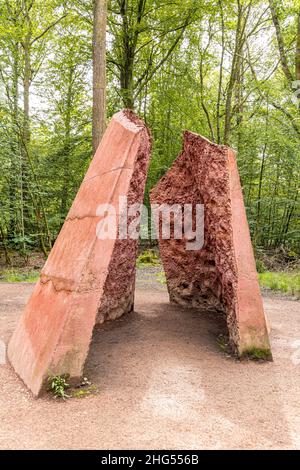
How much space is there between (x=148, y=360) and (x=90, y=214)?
4.52 ft

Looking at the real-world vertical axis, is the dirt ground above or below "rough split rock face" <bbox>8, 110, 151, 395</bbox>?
below

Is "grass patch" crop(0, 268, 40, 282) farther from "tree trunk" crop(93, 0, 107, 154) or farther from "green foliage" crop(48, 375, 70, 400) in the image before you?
"green foliage" crop(48, 375, 70, 400)

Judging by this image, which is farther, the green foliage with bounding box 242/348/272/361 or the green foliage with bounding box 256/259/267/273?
the green foliage with bounding box 256/259/267/273

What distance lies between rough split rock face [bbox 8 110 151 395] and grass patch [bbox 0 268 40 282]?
537cm

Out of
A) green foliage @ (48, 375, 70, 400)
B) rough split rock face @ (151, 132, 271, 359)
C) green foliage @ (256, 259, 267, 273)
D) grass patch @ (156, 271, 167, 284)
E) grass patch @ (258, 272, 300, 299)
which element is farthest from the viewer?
green foliage @ (256, 259, 267, 273)

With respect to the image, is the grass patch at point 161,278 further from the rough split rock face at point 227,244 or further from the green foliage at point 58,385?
the green foliage at point 58,385

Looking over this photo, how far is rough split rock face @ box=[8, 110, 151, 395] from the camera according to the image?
3.22 meters

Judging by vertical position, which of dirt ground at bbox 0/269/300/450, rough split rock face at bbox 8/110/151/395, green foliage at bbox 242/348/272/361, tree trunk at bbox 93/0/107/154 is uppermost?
tree trunk at bbox 93/0/107/154

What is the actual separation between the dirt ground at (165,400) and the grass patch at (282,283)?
3.55 meters

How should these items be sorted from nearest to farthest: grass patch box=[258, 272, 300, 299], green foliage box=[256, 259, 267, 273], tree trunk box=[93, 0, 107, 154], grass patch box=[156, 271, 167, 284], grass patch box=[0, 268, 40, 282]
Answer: tree trunk box=[93, 0, 107, 154]
grass patch box=[258, 272, 300, 299]
grass patch box=[156, 271, 167, 284]
grass patch box=[0, 268, 40, 282]
green foliage box=[256, 259, 267, 273]

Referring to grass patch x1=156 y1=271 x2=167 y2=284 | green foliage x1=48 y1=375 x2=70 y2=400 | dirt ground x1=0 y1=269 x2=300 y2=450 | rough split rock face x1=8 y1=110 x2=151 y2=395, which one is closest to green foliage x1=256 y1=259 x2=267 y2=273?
grass patch x1=156 y1=271 x2=167 y2=284

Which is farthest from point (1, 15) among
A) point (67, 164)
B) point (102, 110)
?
point (102, 110)

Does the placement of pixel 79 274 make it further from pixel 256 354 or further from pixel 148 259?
pixel 148 259
